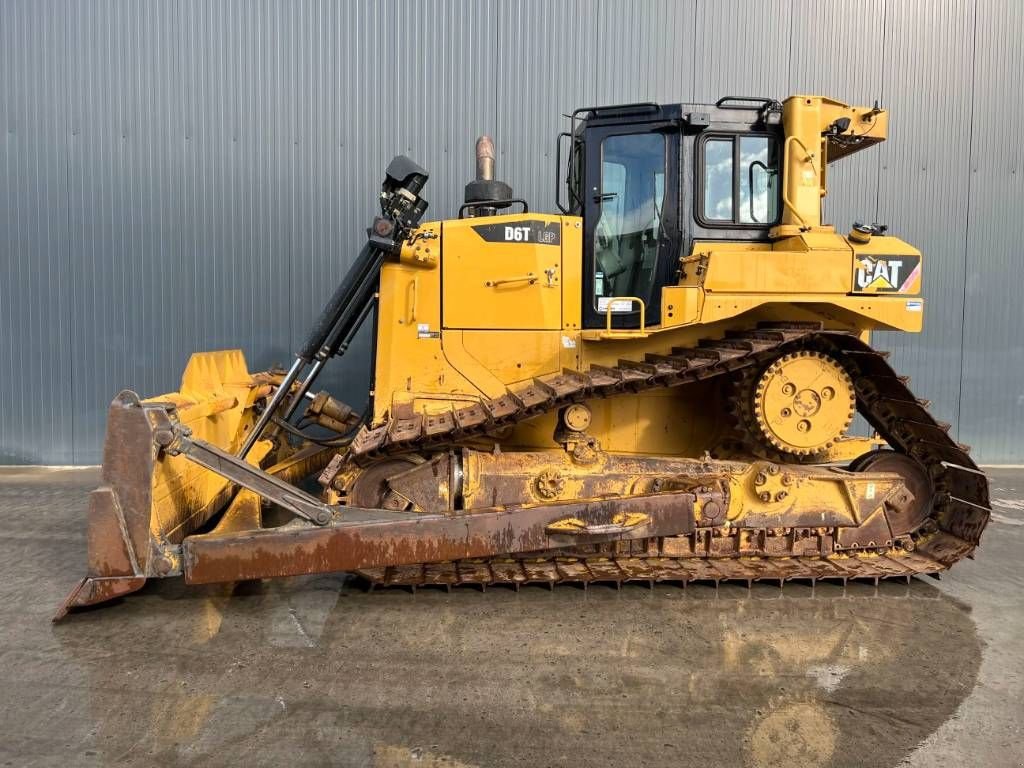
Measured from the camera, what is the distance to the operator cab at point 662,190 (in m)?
4.46

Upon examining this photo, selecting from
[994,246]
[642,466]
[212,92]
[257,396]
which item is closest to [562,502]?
[642,466]

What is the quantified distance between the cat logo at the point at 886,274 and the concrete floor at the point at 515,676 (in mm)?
2134

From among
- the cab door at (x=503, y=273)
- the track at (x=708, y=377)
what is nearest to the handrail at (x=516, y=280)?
the cab door at (x=503, y=273)

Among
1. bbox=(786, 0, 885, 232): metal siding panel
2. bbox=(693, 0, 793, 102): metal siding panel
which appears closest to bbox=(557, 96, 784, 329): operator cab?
bbox=(693, 0, 793, 102): metal siding panel

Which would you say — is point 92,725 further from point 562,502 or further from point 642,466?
point 642,466

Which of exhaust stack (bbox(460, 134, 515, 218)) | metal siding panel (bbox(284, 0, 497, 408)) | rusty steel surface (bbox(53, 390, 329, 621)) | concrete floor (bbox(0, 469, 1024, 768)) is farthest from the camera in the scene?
metal siding panel (bbox(284, 0, 497, 408))

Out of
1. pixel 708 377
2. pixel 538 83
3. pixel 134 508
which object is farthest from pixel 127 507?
pixel 538 83

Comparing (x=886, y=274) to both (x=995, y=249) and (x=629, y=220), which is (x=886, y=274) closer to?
(x=629, y=220)

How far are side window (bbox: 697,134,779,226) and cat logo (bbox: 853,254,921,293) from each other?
711 mm

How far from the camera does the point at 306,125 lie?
8328 millimetres

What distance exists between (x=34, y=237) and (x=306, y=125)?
160 inches

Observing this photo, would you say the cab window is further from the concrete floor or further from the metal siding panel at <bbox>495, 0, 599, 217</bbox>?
the metal siding panel at <bbox>495, 0, 599, 217</bbox>

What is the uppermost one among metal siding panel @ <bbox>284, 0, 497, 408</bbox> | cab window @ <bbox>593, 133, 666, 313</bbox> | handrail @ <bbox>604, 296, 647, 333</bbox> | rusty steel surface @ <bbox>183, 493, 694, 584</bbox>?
metal siding panel @ <bbox>284, 0, 497, 408</bbox>

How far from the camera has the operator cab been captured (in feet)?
14.6
